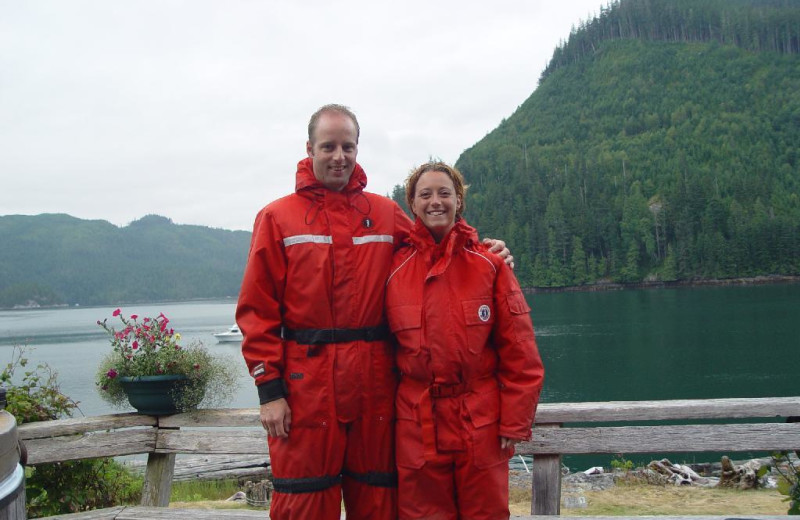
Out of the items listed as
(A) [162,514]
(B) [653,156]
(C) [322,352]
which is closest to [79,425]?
(A) [162,514]

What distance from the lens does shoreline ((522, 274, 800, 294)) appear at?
278 feet

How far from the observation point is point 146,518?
11.8ft

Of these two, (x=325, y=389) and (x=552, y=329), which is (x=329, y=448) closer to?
(x=325, y=389)

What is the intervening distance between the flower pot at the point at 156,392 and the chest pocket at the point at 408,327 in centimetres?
180

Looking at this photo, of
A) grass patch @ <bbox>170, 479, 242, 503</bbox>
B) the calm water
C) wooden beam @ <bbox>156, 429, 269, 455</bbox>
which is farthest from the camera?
the calm water

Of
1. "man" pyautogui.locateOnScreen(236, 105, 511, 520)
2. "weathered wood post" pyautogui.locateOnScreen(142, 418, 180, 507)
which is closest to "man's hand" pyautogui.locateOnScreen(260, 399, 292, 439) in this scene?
"man" pyautogui.locateOnScreen(236, 105, 511, 520)

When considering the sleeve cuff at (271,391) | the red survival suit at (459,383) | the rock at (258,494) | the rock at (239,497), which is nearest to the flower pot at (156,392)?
the sleeve cuff at (271,391)

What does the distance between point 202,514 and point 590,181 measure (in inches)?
4739

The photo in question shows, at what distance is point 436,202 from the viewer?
9.36ft

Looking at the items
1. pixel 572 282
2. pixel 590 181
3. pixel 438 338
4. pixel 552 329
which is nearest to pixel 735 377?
pixel 552 329

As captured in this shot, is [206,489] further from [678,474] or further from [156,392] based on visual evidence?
[678,474]

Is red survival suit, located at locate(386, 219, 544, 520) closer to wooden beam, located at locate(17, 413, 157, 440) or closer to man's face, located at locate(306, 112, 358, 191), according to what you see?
man's face, located at locate(306, 112, 358, 191)

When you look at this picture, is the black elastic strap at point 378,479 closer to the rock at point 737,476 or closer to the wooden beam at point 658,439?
the wooden beam at point 658,439

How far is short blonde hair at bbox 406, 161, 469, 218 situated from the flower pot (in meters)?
1.95
